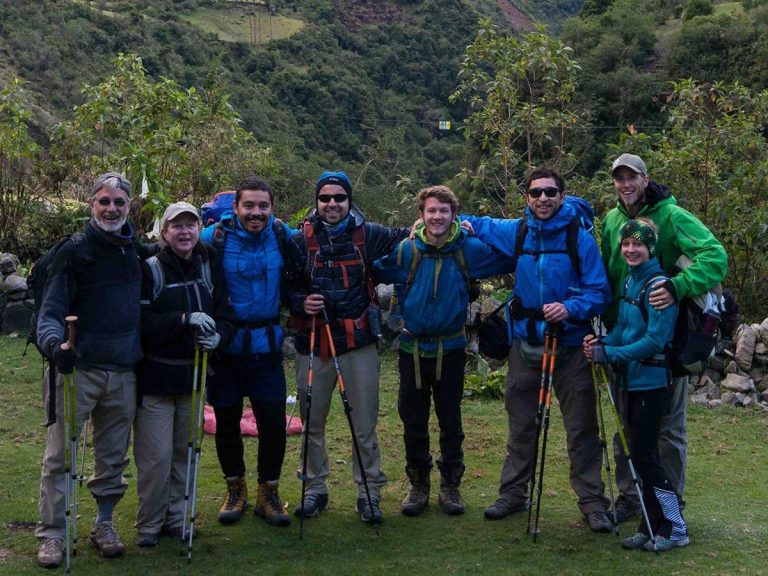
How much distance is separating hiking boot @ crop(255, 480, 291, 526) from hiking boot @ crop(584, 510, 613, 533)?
6.06 ft

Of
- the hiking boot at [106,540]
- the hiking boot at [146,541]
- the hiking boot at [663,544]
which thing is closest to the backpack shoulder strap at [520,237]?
the hiking boot at [663,544]

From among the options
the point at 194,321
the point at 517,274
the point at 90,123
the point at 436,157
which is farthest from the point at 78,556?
the point at 436,157

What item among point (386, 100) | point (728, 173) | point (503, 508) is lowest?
point (503, 508)

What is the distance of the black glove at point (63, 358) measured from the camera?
15.3 feet

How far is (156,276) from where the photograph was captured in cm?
520

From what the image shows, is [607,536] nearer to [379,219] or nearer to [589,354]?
[589,354]

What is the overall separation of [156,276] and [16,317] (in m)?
7.87

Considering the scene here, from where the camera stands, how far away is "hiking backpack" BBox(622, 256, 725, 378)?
5176 mm

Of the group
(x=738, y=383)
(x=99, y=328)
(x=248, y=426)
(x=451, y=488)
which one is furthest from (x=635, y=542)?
(x=738, y=383)

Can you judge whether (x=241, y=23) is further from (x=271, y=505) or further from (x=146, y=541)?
(x=146, y=541)

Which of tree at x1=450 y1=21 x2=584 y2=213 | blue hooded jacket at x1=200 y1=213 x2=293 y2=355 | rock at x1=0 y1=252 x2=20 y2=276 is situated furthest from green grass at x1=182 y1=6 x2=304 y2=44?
blue hooded jacket at x1=200 y1=213 x2=293 y2=355

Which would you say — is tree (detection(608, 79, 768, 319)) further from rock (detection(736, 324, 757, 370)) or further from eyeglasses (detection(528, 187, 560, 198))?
eyeglasses (detection(528, 187, 560, 198))

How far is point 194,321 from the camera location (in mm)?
5109

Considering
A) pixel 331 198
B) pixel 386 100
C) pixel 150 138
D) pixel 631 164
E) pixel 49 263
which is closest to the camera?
pixel 49 263
